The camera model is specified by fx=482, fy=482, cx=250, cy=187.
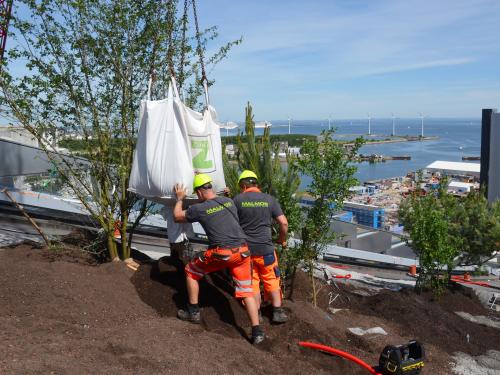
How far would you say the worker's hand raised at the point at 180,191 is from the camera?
17.1ft

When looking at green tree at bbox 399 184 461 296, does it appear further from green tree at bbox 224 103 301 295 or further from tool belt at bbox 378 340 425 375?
tool belt at bbox 378 340 425 375

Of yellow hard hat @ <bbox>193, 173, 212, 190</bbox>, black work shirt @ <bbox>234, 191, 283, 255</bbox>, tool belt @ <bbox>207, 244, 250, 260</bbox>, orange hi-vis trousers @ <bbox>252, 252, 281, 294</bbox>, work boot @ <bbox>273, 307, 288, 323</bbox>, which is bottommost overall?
work boot @ <bbox>273, 307, 288, 323</bbox>

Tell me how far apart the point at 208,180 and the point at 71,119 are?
2.56 m

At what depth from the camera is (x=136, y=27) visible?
254 inches

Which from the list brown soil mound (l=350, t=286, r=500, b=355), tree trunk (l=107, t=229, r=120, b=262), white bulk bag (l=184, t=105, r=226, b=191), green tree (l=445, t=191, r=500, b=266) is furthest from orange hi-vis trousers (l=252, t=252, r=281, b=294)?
green tree (l=445, t=191, r=500, b=266)

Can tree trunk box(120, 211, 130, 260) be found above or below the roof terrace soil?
above

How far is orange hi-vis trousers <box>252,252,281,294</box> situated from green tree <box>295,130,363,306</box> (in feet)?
4.23

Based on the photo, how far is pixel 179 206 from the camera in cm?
512

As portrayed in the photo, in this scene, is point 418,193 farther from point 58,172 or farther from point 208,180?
point 58,172

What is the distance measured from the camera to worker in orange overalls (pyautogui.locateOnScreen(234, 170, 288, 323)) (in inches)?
218

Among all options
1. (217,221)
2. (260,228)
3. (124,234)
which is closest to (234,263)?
(217,221)

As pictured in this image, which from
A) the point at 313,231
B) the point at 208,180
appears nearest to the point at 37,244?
the point at 208,180

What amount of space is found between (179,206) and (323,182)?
2434 millimetres

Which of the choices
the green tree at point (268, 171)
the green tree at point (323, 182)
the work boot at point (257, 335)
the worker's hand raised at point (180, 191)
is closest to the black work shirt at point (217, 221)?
the worker's hand raised at point (180, 191)
